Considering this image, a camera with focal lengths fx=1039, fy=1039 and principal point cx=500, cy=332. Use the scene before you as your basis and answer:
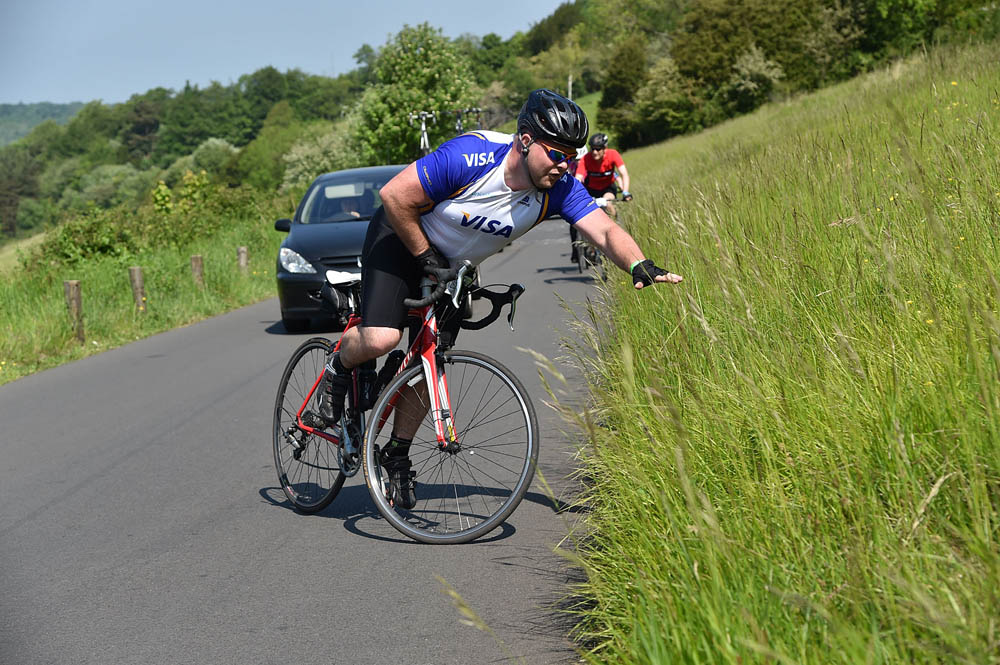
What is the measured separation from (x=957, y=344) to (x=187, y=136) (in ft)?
623

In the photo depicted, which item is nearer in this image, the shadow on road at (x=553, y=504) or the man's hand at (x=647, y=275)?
the man's hand at (x=647, y=275)

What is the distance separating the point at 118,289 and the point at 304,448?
1145cm

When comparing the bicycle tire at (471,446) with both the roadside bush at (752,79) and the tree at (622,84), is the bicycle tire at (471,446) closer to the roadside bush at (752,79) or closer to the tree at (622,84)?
the roadside bush at (752,79)

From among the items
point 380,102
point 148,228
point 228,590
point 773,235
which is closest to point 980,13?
point 148,228

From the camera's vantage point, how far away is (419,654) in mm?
A: 3582

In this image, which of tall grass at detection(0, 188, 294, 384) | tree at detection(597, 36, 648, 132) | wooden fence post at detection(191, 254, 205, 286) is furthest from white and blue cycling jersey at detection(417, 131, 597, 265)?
tree at detection(597, 36, 648, 132)

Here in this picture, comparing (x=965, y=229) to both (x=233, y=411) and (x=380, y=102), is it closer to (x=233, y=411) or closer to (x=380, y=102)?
(x=233, y=411)

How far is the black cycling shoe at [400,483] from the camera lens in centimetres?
506

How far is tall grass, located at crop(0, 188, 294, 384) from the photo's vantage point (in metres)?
12.9

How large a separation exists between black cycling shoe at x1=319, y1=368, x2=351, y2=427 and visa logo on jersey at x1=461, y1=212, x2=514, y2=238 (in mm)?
1097

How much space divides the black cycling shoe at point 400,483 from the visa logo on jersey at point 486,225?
1.21m

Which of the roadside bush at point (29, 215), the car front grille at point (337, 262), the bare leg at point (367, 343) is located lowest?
the car front grille at point (337, 262)

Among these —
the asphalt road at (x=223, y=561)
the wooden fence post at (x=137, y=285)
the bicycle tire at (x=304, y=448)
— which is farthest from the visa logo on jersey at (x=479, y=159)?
the wooden fence post at (x=137, y=285)

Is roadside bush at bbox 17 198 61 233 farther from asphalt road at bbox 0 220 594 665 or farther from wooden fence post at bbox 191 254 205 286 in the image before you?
asphalt road at bbox 0 220 594 665
